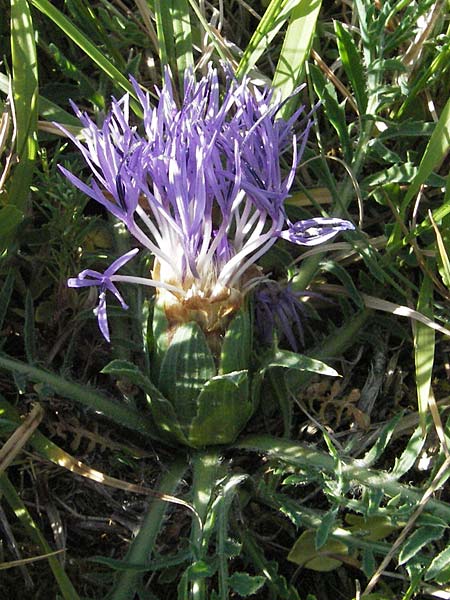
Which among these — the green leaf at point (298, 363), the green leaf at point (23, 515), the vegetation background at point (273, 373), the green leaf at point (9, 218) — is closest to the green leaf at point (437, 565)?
the vegetation background at point (273, 373)

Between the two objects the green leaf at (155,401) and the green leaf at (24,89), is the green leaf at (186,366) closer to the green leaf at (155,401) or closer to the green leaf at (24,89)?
the green leaf at (155,401)

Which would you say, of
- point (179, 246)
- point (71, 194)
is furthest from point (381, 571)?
point (71, 194)

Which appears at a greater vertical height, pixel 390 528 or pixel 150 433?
pixel 150 433

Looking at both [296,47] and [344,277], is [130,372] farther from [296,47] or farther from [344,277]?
[296,47]

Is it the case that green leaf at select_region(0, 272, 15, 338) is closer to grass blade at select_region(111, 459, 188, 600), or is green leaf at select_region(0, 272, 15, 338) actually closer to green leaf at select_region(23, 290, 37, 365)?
green leaf at select_region(23, 290, 37, 365)

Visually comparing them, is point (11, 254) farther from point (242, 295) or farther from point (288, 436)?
point (288, 436)

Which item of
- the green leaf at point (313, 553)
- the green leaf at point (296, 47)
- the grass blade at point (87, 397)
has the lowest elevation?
the green leaf at point (313, 553)
